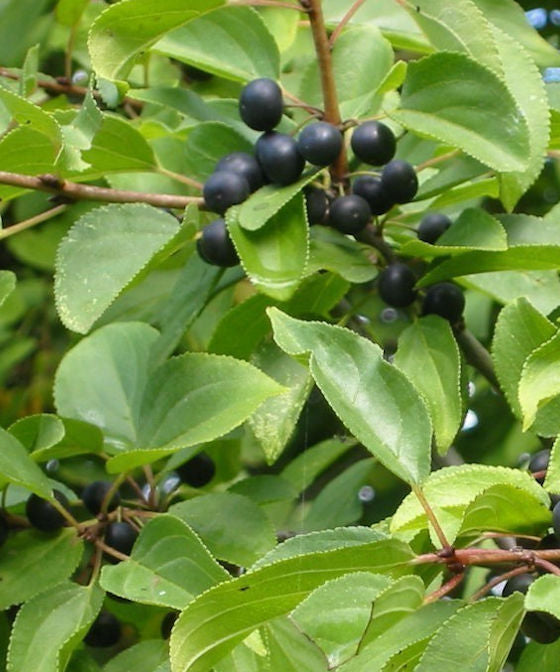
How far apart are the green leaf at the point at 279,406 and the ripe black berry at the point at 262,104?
8.2 inches

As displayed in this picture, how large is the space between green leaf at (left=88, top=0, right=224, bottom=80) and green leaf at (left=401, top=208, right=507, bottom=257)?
0.90 ft

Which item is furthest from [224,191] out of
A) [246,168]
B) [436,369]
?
[436,369]

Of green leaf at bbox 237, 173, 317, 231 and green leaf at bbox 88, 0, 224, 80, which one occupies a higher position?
green leaf at bbox 88, 0, 224, 80

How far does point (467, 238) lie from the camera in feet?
3.98

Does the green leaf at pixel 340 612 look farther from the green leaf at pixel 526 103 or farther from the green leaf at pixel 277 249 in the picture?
the green leaf at pixel 526 103

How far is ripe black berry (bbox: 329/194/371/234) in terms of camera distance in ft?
4.01

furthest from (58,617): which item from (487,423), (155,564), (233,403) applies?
(487,423)

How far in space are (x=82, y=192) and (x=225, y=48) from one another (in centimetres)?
23

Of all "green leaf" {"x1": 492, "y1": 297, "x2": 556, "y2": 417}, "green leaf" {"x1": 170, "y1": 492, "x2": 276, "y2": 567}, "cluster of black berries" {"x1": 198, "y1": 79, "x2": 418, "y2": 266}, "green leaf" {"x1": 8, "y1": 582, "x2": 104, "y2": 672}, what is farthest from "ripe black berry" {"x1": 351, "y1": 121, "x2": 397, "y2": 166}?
"green leaf" {"x1": 8, "y1": 582, "x2": 104, "y2": 672}

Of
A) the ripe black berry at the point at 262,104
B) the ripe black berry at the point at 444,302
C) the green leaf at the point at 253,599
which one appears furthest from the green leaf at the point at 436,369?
the green leaf at the point at 253,599

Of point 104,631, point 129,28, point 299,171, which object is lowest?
point 104,631

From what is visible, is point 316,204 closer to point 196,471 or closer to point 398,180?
point 398,180

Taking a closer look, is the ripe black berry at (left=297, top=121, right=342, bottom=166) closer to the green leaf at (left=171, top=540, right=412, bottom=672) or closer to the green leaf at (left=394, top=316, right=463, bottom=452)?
the green leaf at (left=394, top=316, right=463, bottom=452)

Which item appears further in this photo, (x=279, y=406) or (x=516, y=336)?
(x=279, y=406)
